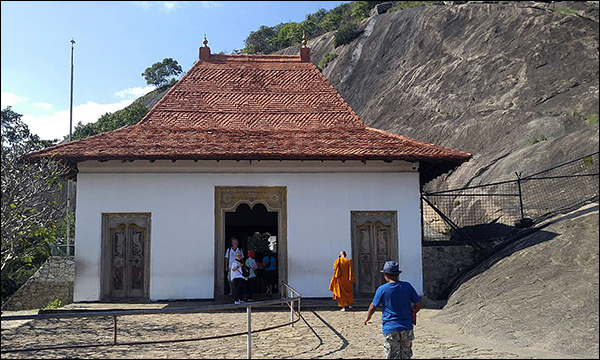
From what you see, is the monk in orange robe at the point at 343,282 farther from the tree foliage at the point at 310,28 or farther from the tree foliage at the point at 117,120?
the tree foliage at the point at 310,28

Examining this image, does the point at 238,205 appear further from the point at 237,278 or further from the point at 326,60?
the point at 326,60

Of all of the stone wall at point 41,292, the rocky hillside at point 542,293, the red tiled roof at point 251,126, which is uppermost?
the red tiled roof at point 251,126

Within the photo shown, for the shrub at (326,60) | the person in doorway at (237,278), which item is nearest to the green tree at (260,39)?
the shrub at (326,60)

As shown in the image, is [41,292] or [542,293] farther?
[41,292]

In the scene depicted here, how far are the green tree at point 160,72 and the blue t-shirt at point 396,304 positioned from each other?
2841 inches

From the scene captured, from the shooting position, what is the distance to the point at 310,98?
1608 centimetres

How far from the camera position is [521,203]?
14.0m

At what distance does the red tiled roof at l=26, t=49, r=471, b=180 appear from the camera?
12227 millimetres

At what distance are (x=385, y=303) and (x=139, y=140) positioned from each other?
29.5 feet

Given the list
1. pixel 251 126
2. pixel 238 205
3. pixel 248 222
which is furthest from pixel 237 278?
pixel 248 222

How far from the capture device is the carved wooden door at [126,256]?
12570 mm

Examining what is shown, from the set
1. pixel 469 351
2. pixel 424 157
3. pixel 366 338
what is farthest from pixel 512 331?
pixel 424 157

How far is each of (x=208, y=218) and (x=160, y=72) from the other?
2569 inches

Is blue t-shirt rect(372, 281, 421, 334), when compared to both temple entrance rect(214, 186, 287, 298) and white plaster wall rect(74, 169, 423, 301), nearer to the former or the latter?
white plaster wall rect(74, 169, 423, 301)
